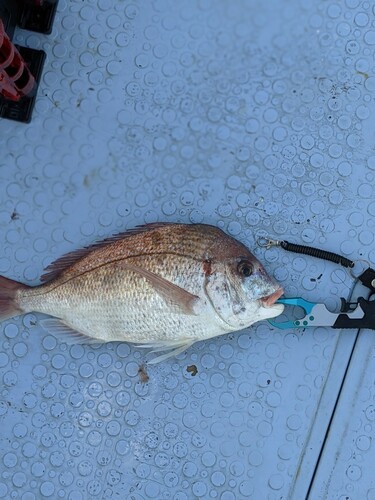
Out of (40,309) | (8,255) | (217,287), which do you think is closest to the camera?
(217,287)

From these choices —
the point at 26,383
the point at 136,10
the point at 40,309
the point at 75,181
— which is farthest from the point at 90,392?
the point at 136,10

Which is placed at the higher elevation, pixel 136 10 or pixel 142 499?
pixel 136 10

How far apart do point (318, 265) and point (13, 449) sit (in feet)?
Result: 4.31

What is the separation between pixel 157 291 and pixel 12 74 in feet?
2.86

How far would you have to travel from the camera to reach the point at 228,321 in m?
1.83

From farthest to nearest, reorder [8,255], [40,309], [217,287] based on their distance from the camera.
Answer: [8,255] < [40,309] < [217,287]

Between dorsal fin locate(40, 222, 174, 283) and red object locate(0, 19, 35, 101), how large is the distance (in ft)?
1.95

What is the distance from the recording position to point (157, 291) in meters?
1.83

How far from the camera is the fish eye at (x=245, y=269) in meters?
1.82

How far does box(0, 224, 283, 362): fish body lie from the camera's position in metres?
1.82

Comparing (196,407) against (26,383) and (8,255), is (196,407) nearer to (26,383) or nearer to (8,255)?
(26,383)

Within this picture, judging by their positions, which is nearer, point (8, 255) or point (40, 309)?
point (40, 309)

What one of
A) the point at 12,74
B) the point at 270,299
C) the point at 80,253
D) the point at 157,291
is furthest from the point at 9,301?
the point at 270,299

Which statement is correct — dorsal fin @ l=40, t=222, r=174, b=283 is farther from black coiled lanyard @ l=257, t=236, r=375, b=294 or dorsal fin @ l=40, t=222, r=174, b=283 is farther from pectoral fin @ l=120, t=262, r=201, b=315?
black coiled lanyard @ l=257, t=236, r=375, b=294
